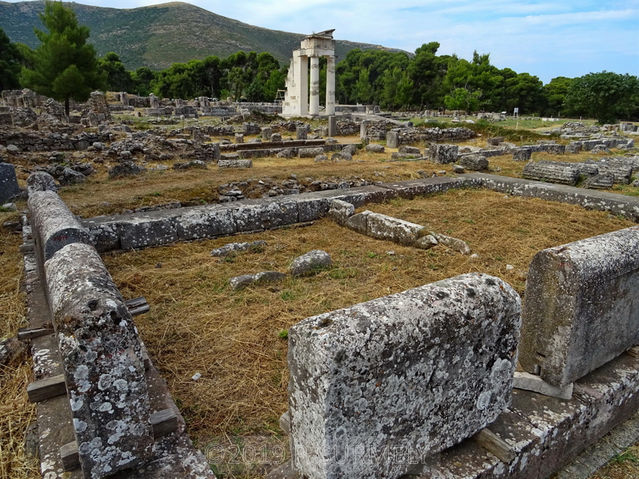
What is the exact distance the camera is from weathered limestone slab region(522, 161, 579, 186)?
10492mm

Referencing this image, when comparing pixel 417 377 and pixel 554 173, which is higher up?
pixel 554 173

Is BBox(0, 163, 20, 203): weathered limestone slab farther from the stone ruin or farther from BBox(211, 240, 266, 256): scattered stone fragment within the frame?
the stone ruin

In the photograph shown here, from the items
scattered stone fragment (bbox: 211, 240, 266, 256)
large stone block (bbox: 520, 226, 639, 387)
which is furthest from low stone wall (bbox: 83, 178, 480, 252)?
large stone block (bbox: 520, 226, 639, 387)

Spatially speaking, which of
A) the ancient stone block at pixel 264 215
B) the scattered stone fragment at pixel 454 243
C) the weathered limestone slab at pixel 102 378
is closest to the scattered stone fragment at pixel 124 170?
the ancient stone block at pixel 264 215

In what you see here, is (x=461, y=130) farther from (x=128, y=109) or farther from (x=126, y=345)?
(x=128, y=109)

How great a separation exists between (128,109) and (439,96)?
4104 centimetres

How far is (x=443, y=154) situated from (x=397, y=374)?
44.3 ft

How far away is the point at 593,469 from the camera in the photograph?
2545 mm

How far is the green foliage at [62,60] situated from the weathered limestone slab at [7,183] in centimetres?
2274

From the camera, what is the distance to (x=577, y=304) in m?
2.47

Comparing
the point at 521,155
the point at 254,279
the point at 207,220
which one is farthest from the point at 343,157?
Result: the point at 254,279

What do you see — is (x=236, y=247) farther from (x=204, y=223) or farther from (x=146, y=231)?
(x=146, y=231)

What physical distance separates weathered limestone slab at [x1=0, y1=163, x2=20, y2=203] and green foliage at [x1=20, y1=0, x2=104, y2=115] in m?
22.7

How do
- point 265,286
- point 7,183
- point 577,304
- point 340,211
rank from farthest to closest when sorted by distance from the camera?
point 7,183 < point 340,211 < point 265,286 < point 577,304
